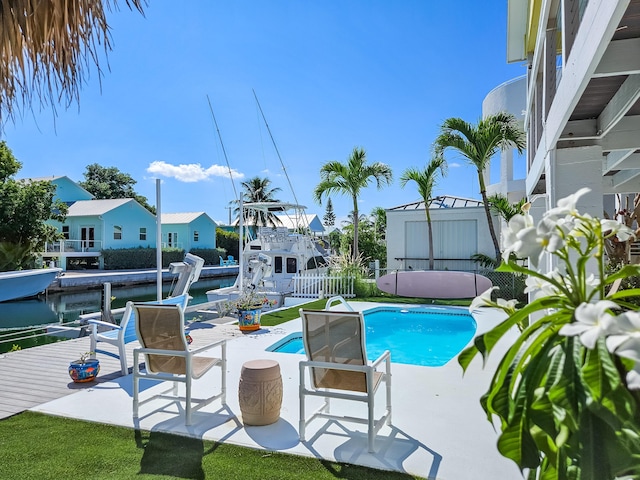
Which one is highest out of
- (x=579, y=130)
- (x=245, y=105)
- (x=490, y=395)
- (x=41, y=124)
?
(x=245, y=105)

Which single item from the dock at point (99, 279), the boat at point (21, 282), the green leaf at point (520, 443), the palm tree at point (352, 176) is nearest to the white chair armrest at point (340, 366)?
the green leaf at point (520, 443)

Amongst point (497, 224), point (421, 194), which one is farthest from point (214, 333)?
point (497, 224)

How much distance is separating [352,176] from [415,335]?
7.32 meters

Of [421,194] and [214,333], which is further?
[421,194]

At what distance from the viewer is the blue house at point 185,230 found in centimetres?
3703

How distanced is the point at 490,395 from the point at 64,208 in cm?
2701

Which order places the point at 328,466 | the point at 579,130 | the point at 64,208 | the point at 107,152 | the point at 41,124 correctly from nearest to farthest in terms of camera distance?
1. the point at 41,124
2. the point at 328,466
3. the point at 579,130
4. the point at 64,208
5. the point at 107,152

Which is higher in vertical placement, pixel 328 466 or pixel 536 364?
pixel 536 364

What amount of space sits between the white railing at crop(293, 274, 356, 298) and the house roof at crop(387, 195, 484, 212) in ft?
15.6

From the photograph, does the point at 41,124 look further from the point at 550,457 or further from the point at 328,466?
the point at 328,466

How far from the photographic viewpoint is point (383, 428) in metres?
3.90

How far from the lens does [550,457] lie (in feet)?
4.21

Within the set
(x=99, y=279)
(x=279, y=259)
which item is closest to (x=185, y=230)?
(x=99, y=279)

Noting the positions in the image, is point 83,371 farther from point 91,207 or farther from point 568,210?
point 91,207
